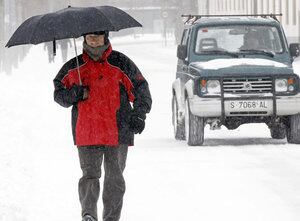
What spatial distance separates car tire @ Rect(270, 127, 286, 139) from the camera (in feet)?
53.1

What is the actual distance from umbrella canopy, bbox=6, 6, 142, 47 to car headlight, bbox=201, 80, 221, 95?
7.18 m

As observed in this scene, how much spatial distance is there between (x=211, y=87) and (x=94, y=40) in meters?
7.63

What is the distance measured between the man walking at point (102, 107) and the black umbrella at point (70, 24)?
0.34 ft

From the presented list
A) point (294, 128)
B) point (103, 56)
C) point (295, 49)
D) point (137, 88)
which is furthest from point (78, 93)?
point (295, 49)

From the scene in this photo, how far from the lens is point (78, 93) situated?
750 centimetres

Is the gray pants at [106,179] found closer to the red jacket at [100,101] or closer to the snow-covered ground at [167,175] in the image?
the red jacket at [100,101]

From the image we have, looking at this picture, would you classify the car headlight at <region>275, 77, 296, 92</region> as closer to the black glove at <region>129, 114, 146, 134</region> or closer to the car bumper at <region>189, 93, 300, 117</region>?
the car bumper at <region>189, 93, 300, 117</region>

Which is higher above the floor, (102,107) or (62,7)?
(102,107)

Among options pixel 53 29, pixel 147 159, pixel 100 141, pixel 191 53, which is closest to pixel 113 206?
pixel 100 141

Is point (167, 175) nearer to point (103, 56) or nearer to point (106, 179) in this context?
point (106, 179)

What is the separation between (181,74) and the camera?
55.5ft

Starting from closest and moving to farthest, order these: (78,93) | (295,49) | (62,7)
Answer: (78,93) → (295,49) → (62,7)

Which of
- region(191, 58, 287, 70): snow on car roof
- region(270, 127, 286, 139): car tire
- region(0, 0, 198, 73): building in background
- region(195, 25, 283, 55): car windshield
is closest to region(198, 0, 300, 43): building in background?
region(0, 0, 198, 73): building in background

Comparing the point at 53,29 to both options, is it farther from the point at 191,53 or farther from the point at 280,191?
the point at 191,53
